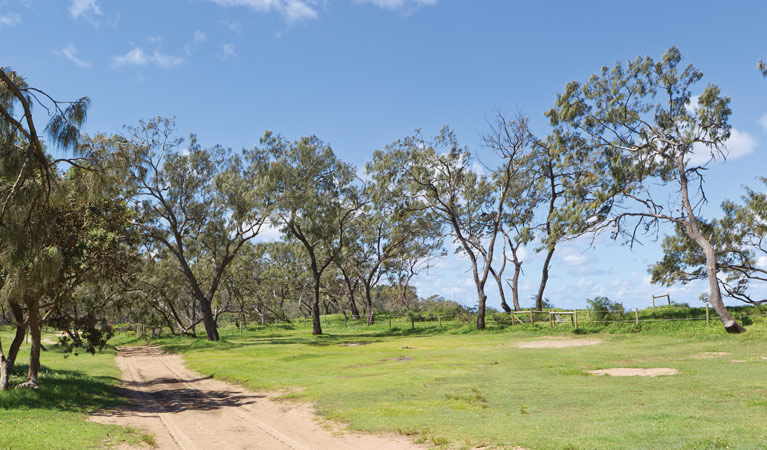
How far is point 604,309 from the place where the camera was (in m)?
37.0

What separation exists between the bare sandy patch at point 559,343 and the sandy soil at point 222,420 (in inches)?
691

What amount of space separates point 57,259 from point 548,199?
41866mm

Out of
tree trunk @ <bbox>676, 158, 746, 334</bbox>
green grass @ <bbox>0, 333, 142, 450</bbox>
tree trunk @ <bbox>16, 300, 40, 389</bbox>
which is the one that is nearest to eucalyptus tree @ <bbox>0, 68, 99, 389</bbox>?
green grass @ <bbox>0, 333, 142, 450</bbox>

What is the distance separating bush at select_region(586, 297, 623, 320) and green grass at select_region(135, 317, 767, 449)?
6.03 feet

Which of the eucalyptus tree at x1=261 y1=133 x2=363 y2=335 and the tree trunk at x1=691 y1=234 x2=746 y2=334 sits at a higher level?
the eucalyptus tree at x1=261 y1=133 x2=363 y2=335

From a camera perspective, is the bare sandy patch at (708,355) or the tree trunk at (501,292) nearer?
the bare sandy patch at (708,355)

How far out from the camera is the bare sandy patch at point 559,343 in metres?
29.5

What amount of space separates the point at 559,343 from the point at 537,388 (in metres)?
15.5

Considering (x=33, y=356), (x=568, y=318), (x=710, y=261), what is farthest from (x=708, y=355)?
(x=33, y=356)

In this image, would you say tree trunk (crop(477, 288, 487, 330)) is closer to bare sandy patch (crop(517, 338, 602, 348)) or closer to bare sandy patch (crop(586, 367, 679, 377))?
bare sandy patch (crop(517, 338, 602, 348))

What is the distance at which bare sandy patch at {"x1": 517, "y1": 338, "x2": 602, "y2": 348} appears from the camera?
29536 mm

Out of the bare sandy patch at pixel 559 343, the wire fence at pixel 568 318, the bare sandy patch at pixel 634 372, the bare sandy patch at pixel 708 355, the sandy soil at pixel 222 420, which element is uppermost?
the wire fence at pixel 568 318

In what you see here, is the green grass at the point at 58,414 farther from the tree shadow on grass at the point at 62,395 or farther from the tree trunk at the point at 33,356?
the tree trunk at the point at 33,356

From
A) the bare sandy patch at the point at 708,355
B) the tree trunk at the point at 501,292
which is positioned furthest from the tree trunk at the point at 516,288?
the bare sandy patch at the point at 708,355
